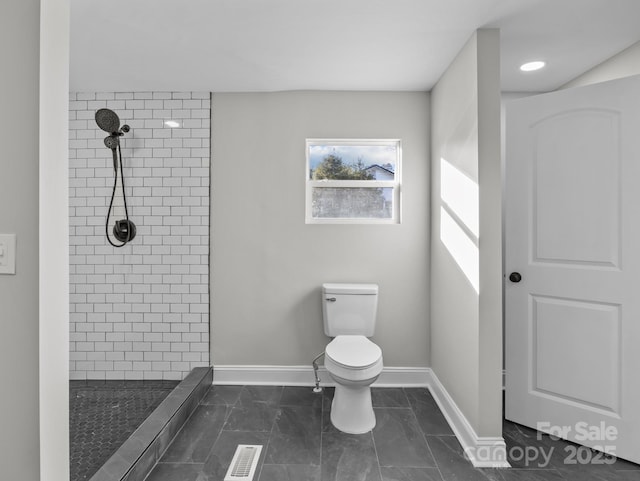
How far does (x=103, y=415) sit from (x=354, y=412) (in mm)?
1622

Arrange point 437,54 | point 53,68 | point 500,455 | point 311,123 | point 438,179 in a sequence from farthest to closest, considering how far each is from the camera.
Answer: point 311,123 → point 438,179 → point 437,54 → point 500,455 → point 53,68

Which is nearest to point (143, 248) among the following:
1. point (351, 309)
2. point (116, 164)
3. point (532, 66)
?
point (116, 164)

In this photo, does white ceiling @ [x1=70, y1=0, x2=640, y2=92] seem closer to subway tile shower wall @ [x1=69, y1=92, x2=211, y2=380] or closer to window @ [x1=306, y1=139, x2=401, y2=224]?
subway tile shower wall @ [x1=69, y1=92, x2=211, y2=380]

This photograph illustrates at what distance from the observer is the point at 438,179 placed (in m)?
2.50

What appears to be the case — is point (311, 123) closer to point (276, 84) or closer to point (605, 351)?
point (276, 84)

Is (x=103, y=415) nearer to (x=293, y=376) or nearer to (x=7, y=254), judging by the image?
(x=293, y=376)

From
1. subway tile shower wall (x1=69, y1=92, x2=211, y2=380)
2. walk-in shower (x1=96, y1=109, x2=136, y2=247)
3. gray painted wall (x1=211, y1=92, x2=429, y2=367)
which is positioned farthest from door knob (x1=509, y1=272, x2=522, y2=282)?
walk-in shower (x1=96, y1=109, x2=136, y2=247)

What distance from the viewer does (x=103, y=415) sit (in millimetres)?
2225

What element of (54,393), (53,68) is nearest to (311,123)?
(53,68)

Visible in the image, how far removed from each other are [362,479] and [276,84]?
2543 mm

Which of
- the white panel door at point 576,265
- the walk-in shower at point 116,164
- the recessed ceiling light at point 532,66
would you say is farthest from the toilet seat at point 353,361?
the recessed ceiling light at point 532,66

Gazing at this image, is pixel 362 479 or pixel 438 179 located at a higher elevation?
pixel 438 179

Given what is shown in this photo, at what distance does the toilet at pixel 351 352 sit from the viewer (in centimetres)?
201

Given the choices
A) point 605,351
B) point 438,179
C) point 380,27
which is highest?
point 380,27
